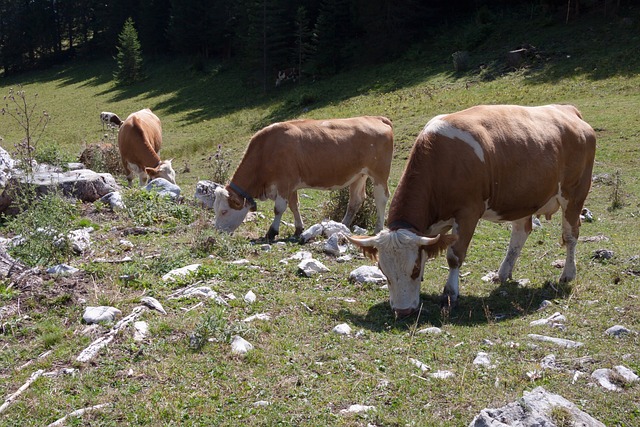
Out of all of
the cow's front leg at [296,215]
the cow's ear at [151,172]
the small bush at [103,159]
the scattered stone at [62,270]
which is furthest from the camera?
the small bush at [103,159]

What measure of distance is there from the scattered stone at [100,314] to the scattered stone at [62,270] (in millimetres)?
1147

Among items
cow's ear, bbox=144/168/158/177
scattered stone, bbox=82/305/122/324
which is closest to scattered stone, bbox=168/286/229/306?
scattered stone, bbox=82/305/122/324

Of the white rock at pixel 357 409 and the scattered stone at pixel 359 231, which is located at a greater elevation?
the white rock at pixel 357 409

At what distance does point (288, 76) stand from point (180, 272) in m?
41.0

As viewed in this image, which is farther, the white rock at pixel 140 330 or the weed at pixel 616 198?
the weed at pixel 616 198

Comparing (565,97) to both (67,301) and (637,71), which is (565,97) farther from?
(67,301)

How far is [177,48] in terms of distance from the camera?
213 feet

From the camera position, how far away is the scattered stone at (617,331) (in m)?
5.98

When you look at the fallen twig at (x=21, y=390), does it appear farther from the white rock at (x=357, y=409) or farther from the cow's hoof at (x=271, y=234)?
the cow's hoof at (x=271, y=234)

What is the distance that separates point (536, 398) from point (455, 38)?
40006 mm

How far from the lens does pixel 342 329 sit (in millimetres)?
6332

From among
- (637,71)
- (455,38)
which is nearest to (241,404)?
(637,71)

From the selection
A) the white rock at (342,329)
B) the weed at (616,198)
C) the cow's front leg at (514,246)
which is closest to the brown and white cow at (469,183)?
the cow's front leg at (514,246)

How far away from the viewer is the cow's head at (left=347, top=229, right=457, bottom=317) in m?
6.85
